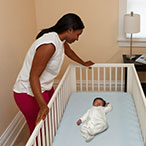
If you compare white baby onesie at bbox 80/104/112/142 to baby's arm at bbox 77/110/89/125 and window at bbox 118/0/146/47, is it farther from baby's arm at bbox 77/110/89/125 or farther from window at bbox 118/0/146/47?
window at bbox 118/0/146/47

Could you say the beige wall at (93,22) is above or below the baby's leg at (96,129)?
above

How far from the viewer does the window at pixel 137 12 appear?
10.2ft

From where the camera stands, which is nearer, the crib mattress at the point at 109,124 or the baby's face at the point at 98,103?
the crib mattress at the point at 109,124

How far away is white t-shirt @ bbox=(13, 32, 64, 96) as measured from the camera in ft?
5.54

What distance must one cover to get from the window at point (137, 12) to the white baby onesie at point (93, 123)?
58.0 inches

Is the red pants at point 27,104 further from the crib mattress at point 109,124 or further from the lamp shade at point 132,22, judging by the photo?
the lamp shade at point 132,22

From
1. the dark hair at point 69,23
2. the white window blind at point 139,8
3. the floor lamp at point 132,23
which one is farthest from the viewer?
the white window blind at point 139,8

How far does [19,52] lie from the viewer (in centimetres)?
273

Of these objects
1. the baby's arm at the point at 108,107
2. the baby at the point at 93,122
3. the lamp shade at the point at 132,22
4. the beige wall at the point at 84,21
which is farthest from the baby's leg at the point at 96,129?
the lamp shade at the point at 132,22

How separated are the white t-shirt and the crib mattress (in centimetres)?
35

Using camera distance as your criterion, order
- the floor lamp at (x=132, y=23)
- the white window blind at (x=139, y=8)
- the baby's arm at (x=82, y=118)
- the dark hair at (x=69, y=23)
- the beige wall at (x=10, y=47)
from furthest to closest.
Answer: the white window blind at (x=139, y=8), the floor lamp at (x=132, y=23), the beige wall at (x=10, y=47), the baby's arm at (x=82, y=118), the dark hair at (x=69, y=23)

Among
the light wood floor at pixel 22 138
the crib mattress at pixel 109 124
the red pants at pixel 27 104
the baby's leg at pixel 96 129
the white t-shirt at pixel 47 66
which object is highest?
the white t-shirt at pixel 47 66

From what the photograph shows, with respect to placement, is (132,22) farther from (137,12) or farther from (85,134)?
(85,134)

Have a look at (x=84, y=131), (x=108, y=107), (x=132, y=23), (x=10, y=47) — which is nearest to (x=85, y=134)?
(x=84, y=131)
